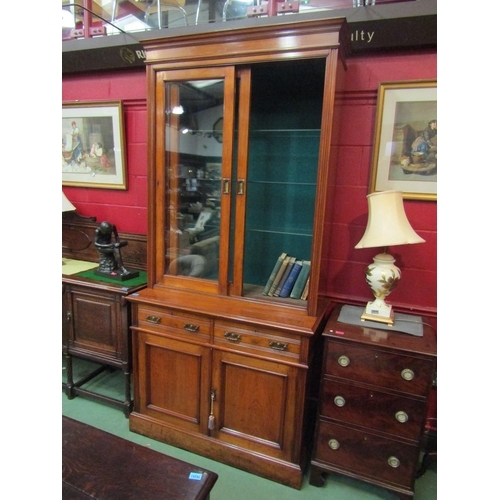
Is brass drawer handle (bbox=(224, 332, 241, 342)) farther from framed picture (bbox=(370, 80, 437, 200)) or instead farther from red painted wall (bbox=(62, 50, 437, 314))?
framed picture (bbox=(370, 80, 437, 200))

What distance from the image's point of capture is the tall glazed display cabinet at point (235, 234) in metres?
1.61

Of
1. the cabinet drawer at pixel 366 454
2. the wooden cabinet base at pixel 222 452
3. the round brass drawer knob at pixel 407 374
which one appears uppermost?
the round brass drawer knob at pixel 407 374

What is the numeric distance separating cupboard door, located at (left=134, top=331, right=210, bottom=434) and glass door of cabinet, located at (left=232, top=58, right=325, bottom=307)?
47 cm

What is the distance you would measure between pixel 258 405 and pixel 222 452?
376 millimetres

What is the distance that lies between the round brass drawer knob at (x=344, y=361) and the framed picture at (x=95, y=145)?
196 cm

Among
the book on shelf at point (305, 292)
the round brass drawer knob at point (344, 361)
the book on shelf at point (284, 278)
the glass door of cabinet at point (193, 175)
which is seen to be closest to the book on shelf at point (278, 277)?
the book on shelf at point (284, 278)

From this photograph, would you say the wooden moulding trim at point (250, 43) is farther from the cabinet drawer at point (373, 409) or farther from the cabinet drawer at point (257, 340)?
the cabinet drawer at point (373, 409)

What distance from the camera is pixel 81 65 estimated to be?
2.37 meters

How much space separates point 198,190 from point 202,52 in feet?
2.36

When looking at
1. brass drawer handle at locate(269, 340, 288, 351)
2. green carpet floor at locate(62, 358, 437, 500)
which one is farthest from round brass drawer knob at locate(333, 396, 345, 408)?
green carpet floor at locate(62, 358, 437, 500)

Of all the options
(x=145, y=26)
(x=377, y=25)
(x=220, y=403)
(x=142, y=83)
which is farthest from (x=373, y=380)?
(x=145, y=26)

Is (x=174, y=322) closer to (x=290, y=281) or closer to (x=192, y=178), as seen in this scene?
(x=290, y=281)

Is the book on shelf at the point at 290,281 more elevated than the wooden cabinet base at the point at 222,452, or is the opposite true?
the book on shelf at the point at 290,281

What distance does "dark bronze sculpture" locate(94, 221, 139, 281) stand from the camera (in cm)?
219
